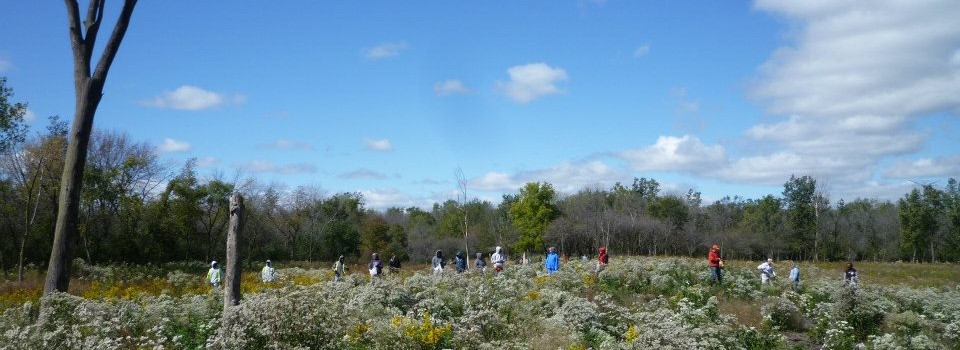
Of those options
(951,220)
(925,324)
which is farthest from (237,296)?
(951,220)

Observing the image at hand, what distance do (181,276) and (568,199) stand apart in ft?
224

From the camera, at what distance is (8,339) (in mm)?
8664

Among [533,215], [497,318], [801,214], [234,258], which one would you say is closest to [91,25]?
[234,258]

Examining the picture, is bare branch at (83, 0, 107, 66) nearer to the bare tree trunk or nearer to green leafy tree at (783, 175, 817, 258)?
the bare tree trunk

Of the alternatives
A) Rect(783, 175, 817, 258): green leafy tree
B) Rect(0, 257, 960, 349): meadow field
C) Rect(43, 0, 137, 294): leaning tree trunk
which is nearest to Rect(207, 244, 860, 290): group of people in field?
Rect(0, 257, 960, 349): meadow field

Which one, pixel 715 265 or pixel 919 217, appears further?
pixel 919 217

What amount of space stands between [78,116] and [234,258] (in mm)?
4199

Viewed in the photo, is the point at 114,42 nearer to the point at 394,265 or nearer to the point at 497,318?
the point at 497,318

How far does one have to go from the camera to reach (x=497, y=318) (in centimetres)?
1216

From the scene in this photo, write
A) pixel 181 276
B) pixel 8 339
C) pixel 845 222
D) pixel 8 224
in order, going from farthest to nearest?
pixel 845 222, pixel 8 224, pixel 181 276, pixel 8 339

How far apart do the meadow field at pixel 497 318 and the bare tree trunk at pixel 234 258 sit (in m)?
0.39

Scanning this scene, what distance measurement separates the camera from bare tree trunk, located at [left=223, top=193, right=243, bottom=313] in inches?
442

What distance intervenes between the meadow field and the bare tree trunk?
1.28 feet

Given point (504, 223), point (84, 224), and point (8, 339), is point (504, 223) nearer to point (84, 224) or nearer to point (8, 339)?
point (84, 224)
